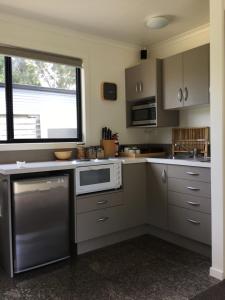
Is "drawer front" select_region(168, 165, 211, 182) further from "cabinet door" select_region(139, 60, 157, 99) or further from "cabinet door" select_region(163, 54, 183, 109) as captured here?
"cabinet door" select_region(139, 60, 157, 99)

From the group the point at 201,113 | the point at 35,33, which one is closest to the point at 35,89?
the point at 35,33

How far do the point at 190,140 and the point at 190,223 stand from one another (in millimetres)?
1042

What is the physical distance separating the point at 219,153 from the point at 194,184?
583 mm

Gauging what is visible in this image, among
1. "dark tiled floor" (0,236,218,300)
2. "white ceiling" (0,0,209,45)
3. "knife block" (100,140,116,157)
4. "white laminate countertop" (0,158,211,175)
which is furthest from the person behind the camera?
"knife block" (100,140,116,157)

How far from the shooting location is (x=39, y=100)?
3.18 meters

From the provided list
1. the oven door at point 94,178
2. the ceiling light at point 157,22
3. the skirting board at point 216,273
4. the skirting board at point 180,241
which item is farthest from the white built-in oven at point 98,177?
the ceiling light at point 157,22

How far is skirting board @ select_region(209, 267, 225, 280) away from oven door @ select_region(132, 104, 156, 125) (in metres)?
1.77

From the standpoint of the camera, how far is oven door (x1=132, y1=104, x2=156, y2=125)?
3428mm

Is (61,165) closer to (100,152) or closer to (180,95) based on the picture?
(100,152)

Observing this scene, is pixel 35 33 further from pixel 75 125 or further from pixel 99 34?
pixel 75 125

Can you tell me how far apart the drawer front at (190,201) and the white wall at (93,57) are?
1185 mm

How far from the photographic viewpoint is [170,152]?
364cm

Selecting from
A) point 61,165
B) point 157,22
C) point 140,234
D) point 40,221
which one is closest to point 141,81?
point 157,22

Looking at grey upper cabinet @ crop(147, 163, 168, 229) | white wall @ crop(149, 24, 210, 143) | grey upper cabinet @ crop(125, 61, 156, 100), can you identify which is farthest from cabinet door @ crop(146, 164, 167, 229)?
grey upper cabinet @ crop(125, 61, 156, 100)
